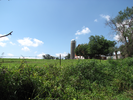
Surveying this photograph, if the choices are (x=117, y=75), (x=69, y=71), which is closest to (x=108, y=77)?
(x=117, y=75)

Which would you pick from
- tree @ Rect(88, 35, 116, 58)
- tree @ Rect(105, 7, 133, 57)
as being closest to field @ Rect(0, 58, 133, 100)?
tree @ Rect(105, 7, 133, 57)

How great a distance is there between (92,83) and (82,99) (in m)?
1.56

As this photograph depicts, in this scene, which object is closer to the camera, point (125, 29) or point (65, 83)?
point (65, 83)

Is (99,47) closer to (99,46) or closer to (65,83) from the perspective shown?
(99,46)

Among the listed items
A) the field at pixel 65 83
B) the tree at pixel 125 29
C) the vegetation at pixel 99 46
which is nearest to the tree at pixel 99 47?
the vegetation at pixel 99 46

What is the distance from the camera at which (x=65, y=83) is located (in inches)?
181

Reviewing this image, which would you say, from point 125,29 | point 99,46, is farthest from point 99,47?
point 125,29

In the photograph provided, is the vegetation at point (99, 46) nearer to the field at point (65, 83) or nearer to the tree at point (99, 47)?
the tree at point (99, 47)

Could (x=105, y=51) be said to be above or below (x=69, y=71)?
above

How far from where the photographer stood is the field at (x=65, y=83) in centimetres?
285

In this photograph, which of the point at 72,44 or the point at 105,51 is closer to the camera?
the point at 105,51

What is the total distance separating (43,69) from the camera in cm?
562

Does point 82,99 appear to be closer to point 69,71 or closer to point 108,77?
point 69,71

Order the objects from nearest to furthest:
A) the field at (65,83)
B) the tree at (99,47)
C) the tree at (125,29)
Answer: the field at (65,83) → the tree at (125,29) → the tree at (99,47)
